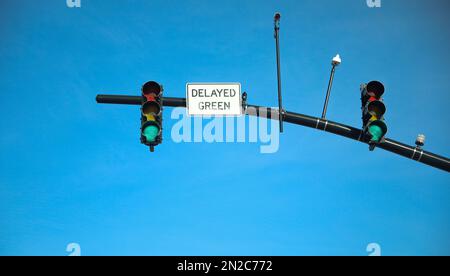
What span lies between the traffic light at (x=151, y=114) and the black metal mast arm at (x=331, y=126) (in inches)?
7.8

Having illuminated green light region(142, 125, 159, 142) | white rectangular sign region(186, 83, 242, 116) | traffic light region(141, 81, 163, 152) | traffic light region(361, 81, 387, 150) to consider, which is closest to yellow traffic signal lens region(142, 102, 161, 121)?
traffic light region(141, 81, 163, 152)

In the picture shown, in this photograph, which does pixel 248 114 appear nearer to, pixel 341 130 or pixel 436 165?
pixel 341 130

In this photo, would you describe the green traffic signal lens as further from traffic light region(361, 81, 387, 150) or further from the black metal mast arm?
the black metal mast arm

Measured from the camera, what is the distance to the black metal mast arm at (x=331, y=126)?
6875 millimetres

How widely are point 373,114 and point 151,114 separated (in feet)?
12.0

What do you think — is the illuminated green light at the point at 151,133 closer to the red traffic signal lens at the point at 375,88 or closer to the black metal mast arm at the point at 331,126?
the black metal mast arm at the point at 331,126

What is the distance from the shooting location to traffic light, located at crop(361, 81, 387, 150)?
21.6 feet

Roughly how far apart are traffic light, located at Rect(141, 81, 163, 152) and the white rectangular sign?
70 cm

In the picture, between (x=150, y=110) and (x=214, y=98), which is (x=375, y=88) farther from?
(x=150, y=110)

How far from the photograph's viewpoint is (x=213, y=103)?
24.1 ft

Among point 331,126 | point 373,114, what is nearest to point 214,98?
point 331,126

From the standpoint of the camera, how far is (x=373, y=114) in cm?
670

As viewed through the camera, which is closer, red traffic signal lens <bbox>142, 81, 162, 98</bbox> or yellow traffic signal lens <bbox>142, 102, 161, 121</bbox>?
yellow traffic signal lens <bbox>142, 102, 161, 121</bbox>
